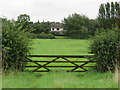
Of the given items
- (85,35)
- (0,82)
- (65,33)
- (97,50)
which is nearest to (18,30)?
(0,82)

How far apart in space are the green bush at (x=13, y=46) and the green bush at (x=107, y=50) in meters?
4.26

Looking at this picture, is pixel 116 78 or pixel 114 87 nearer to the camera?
pixel 114 87

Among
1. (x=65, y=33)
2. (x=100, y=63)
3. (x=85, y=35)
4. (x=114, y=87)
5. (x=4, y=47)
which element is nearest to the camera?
(x=114, y=87)

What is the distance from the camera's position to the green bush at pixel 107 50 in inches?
465

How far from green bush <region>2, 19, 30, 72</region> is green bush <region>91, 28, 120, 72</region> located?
426cm

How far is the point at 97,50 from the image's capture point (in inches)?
479

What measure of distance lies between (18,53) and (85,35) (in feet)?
170

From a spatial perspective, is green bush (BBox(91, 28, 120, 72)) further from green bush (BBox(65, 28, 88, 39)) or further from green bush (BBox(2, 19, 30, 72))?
green bush (BBox(65, 28, 88, 39))

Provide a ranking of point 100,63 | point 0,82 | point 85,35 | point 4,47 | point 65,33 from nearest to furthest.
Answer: point 0,82
point 4,47
point 100,63
point 85,35
point 65,33

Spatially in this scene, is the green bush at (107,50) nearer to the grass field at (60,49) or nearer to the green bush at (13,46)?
the green bush at (13,46)

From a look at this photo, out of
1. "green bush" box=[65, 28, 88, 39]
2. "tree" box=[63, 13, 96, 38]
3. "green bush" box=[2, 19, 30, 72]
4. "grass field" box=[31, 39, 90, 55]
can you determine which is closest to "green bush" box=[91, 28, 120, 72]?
"green bush" box=[2, 19, 30, 72]

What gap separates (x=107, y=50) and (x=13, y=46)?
544 centimetres

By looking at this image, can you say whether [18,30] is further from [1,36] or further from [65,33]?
[65,33]

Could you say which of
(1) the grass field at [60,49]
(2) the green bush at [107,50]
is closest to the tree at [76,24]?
(1) the grass field at [60,49]
